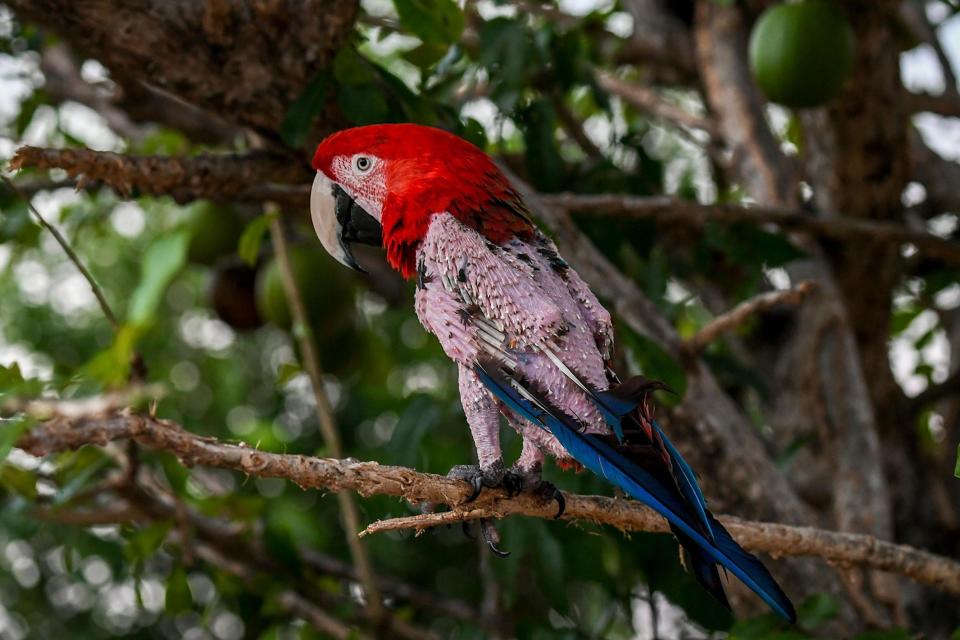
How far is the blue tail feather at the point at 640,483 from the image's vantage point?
0.79 meters

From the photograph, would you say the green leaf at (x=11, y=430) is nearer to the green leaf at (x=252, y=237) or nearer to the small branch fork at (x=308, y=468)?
the small branch fork at (x=308, y=468)

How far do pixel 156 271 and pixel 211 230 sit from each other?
1.98ft

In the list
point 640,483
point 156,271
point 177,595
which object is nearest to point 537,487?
point 640,483

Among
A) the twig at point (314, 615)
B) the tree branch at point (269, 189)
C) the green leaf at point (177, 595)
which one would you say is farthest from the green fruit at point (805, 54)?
the green leaf at point (177, 595)

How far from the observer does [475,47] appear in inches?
92.3

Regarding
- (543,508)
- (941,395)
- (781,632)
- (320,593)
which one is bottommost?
(320,593)

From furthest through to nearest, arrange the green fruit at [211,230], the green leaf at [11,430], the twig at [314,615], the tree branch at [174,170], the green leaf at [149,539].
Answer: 1. the green fruit at [211,230]
2. the twig at [314,615]
3. the green leaf at [149,539]
4. the tree branch at [174,170]
5. the green leaf at [11,430]

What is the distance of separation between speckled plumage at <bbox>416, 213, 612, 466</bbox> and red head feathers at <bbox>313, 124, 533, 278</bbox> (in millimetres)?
18

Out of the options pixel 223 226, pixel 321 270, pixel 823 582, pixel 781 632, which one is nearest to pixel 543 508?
pixel 781 632

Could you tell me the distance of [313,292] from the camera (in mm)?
2168

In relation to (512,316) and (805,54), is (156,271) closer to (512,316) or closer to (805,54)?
(512,316)

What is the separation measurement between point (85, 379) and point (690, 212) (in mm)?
1047

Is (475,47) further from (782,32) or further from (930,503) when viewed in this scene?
(930,503)

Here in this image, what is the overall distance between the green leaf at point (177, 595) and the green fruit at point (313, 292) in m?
0.58
